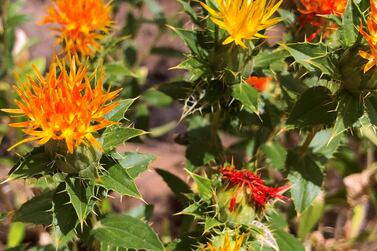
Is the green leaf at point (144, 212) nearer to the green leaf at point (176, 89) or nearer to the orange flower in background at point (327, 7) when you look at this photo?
the green leaf at point (176, 89)

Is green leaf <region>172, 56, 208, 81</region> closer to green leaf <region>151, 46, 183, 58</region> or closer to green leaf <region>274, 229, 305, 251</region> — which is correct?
green leaf <region>274, 229, 305, 251</region>

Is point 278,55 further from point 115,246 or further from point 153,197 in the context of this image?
point 153,197

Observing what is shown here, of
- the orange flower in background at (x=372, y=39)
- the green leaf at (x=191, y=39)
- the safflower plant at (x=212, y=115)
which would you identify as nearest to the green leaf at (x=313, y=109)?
the safflower plant at (x=212, y=115)

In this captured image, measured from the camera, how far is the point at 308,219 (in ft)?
11.4

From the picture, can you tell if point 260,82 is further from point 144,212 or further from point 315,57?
point 144,212

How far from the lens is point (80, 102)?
76.1 inches

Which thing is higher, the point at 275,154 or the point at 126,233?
the point at 275,154

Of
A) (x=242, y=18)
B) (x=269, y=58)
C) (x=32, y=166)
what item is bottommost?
(x=32, y=166)

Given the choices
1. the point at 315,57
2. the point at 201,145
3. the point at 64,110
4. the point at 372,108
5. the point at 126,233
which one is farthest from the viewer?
the point at 201,145

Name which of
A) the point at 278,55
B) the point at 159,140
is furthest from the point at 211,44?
the point at 159,140

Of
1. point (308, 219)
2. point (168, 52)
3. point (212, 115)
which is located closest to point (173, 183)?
point (212, 115)

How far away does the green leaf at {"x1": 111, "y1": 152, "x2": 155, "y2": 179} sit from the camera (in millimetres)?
2357

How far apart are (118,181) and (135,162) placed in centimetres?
31

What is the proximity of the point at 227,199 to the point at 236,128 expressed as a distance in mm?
714
